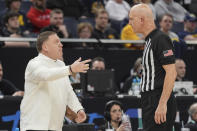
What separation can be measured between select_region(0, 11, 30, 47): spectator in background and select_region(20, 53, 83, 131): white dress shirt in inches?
196

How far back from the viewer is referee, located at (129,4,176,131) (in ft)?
20.6

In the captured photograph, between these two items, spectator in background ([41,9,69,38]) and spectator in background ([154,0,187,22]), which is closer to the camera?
spectator in background ([41,9,69,38])

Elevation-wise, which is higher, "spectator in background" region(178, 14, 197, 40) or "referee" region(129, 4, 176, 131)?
"spectator in background" region(178, 14, 197, 40)

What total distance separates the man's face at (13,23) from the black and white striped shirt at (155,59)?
5390 mm

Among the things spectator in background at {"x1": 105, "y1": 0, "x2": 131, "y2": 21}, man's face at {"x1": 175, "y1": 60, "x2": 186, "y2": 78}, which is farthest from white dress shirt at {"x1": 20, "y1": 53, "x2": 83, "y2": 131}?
spectator in background at {"x1": 105, "y1": 0, "x2": 131, "y2": 21}

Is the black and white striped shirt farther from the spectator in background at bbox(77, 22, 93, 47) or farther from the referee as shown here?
the spectator in background at bbox(77, 22, 93, 47)

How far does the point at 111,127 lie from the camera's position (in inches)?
358

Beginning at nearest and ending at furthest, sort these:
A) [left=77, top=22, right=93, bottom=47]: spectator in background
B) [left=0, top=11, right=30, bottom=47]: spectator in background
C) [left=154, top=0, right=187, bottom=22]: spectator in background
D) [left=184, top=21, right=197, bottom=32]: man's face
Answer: [left=0, top=11, right=30, bottom=47]: spectator in background → [left=77, top=22, right=93, bottom=47]: spectator in background → [left=184, top=21, right=197, bottom=32]: man's face → [left=154, top=0, right=187, bottom=22]: spectator in background

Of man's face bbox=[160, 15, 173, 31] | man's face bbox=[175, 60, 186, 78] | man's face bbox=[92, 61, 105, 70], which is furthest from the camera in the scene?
man's face bbox=[160, 15, 173, 31]

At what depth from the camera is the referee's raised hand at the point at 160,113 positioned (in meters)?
6.21

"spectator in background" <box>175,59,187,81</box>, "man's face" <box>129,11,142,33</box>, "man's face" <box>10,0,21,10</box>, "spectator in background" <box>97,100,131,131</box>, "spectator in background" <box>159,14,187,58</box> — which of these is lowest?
"spectator in background" <box>97,100,131,131</box>

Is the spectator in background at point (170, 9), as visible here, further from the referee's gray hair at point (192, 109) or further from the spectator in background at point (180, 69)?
the referee's gray hair at point (192, 109)

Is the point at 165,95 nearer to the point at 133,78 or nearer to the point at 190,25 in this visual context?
the point at 133,78

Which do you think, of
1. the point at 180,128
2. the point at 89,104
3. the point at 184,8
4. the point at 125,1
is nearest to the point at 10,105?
the point at 89,104
